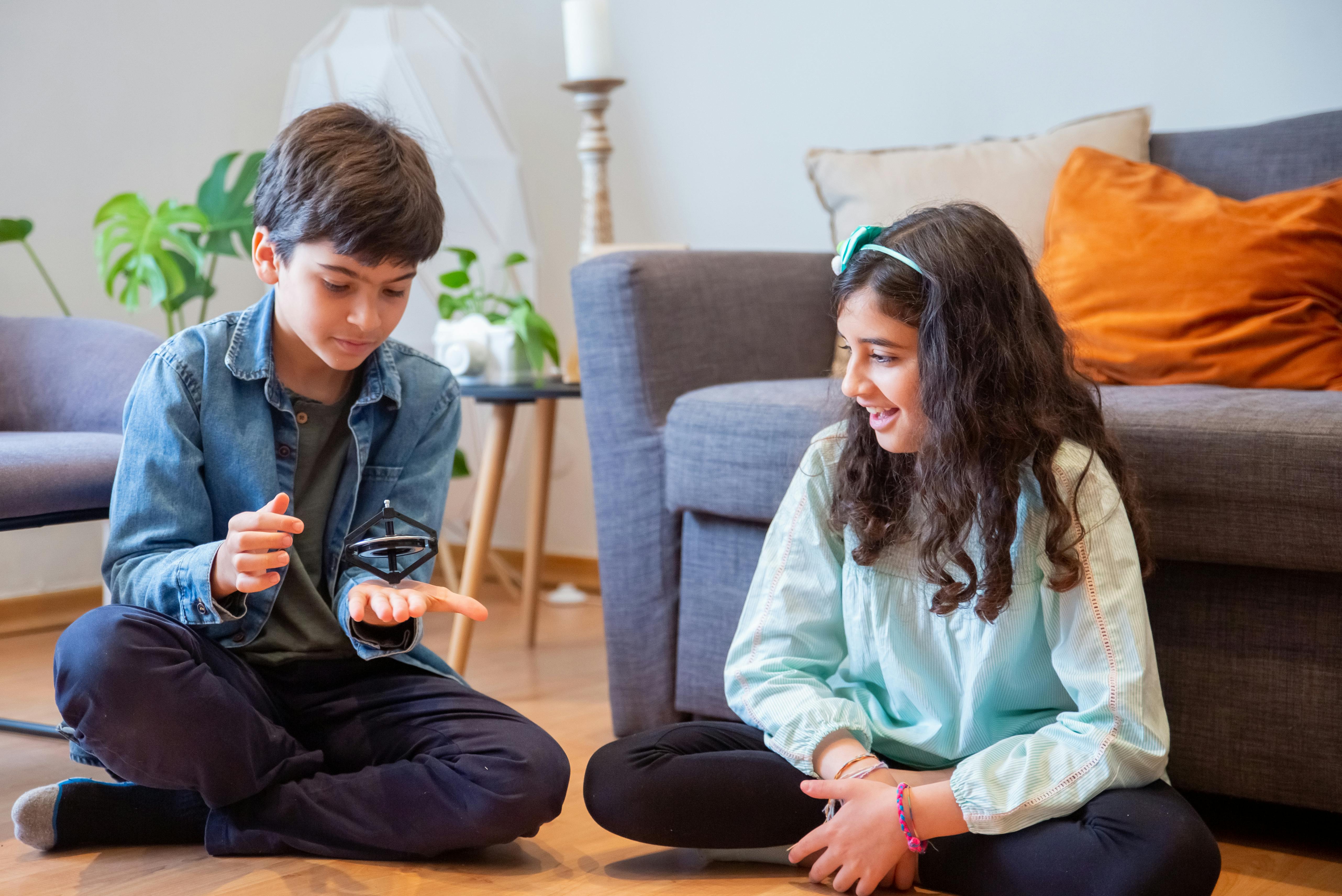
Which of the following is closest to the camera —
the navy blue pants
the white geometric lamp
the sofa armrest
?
the navy blue pants

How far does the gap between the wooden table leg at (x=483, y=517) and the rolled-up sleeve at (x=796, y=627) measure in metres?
0.72

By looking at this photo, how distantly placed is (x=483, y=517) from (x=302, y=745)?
0.71m

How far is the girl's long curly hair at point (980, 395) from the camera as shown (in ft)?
3.36

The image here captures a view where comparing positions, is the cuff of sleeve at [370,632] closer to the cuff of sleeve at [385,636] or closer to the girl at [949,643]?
the cuff of sleeve at [385,636]

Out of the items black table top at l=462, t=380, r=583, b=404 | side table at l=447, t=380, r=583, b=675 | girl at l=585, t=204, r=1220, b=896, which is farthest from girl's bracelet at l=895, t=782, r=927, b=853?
black table top at l=462, t=380, r=583, b=404

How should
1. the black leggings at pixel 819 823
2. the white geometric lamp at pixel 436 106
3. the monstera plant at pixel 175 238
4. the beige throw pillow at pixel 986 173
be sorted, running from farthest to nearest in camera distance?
the white geometric lamp at pixel 436 106
the monstera plant at pixel 175 238
the beige throw pillow at pixel 986 173
the black leggings at pixel 819 823

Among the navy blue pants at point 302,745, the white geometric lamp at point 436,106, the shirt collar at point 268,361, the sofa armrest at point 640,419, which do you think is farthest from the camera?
the white geometric lamp at point 436,106

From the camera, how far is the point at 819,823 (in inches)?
42.9

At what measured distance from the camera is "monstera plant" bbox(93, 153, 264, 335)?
191 cm

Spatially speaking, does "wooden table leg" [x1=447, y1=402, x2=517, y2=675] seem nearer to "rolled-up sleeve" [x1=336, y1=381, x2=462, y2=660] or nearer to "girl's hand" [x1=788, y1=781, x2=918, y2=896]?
"rolled-up sleeve" [x1=336, y1=381, x2=462, y2=660]

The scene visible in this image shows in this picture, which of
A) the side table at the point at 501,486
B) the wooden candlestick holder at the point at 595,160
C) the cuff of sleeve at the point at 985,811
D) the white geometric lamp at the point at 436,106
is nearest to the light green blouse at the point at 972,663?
the cuff of sleeve at the point at 985,811

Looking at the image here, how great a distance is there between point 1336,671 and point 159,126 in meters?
2.18

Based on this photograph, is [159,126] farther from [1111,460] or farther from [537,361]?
[1111,460]

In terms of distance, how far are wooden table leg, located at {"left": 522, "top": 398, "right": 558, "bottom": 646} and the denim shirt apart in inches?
31.7
